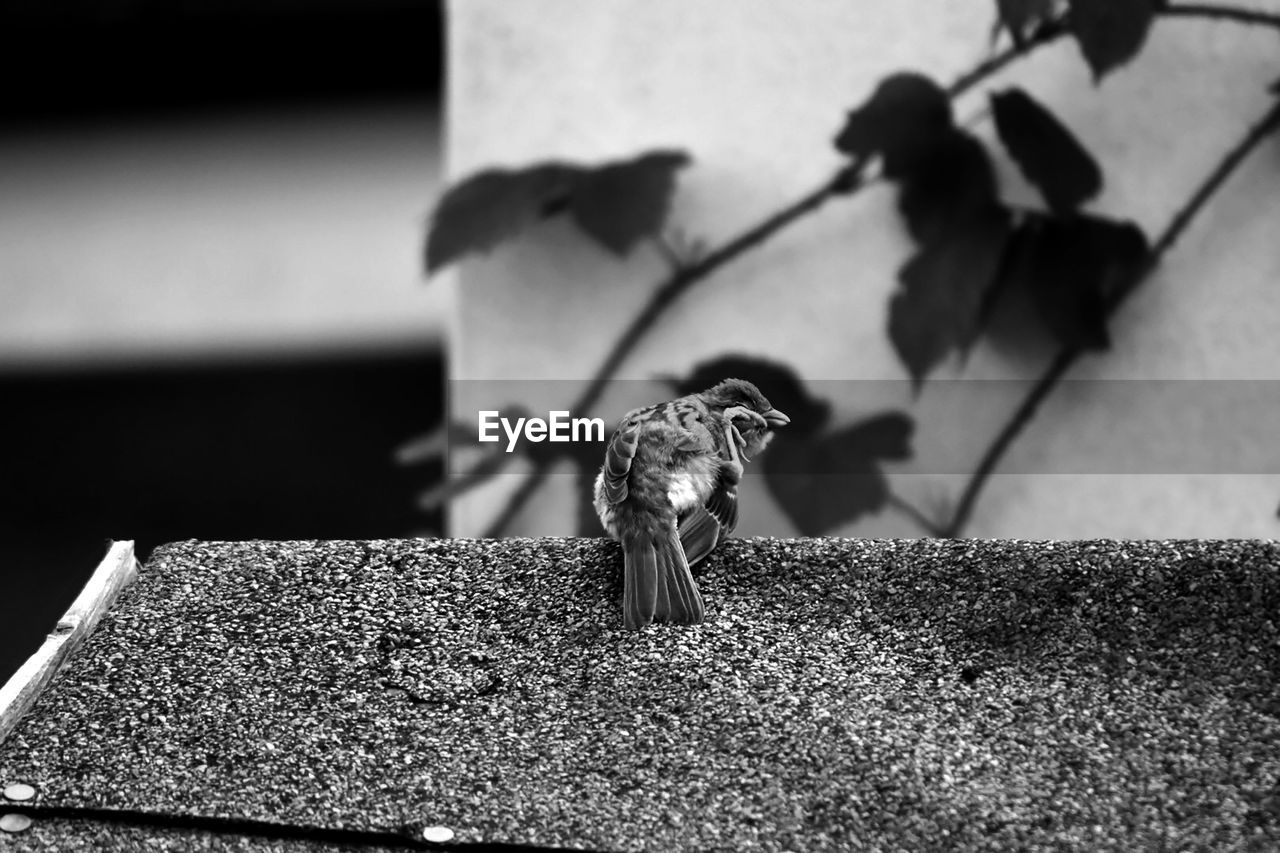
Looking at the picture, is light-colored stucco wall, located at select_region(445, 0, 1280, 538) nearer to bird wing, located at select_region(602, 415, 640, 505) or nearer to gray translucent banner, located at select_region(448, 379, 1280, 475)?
gray translucent banner, located at select_region(448, 379, 1280, 475)

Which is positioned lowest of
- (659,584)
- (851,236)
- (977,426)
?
(977,426)

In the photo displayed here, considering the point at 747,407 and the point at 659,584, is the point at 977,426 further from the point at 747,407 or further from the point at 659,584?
the point at 659,584

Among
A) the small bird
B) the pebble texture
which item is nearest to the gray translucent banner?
the small bird

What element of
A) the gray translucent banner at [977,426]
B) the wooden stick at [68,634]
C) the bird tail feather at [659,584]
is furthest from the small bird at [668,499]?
the gray translucent banner at [977,426]

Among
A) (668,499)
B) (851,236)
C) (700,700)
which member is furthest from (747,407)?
(851,236)

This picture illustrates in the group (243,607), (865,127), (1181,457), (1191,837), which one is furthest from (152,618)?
(1181,457)

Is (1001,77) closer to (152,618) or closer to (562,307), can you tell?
(562,307)

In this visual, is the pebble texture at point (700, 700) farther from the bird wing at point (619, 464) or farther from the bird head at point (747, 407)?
the bird head at point (747, 407)
